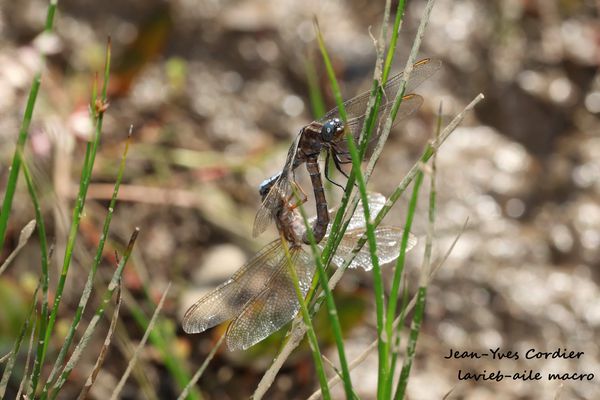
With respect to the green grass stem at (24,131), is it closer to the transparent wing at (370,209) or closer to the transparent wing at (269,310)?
the transparent wing at (269,310)

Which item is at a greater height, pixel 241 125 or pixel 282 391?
pixel 241 125

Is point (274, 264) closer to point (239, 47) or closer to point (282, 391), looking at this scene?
point (282, 391)

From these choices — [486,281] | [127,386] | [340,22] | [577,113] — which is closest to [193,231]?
[127,386]

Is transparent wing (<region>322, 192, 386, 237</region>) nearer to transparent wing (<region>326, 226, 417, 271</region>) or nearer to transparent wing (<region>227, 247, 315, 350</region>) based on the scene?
transparent wing (<region>326, 226, 417, 271</region>)

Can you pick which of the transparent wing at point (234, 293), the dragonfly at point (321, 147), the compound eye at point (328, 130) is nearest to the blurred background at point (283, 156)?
the transparent wing at point (234, 293)

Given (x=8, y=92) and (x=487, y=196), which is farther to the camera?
(x=487, y=196)

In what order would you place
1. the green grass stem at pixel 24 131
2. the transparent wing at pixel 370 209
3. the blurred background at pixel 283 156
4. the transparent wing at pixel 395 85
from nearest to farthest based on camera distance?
the green grass stem at pixel 24 131, the transparent wing at pixel 395 85, the transparent wing at pixel 370 209, the blurred background at pixel 283 156

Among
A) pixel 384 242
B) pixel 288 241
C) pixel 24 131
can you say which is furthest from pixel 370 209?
pixel 24 131
